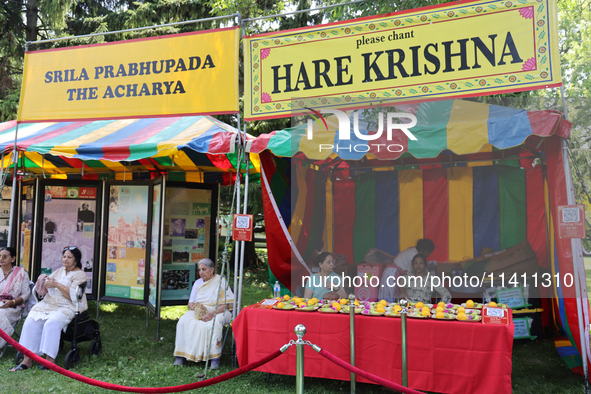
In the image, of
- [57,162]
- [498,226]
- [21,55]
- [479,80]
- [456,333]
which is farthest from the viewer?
[21,55]

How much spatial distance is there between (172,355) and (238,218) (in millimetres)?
1813

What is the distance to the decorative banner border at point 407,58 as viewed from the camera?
342cm

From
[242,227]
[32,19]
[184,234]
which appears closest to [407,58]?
[242,227]

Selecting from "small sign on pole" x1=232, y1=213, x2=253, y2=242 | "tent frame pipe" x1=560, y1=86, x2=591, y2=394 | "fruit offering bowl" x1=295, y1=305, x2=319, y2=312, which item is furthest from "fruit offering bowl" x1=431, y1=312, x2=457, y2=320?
"small sign on pole" x1=232, y1=213, x2=253, y2=242

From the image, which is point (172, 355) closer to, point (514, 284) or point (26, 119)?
point (26, 119)

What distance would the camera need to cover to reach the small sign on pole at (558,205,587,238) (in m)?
3.48

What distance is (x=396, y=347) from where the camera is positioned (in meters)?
3.43

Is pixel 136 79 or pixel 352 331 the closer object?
pixel 352 331

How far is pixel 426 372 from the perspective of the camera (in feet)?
11.0

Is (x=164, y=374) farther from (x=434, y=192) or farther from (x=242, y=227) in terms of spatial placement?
(x=434, y=192)

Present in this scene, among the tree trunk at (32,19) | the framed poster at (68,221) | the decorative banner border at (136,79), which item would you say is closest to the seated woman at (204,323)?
the decorative banner border at (136,79)

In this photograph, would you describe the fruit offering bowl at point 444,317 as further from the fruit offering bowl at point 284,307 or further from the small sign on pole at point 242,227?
the small sign on pole at point 242,227

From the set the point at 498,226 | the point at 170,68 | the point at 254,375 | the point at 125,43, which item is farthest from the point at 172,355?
the point at 498,226

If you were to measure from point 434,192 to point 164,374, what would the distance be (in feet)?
14.5
